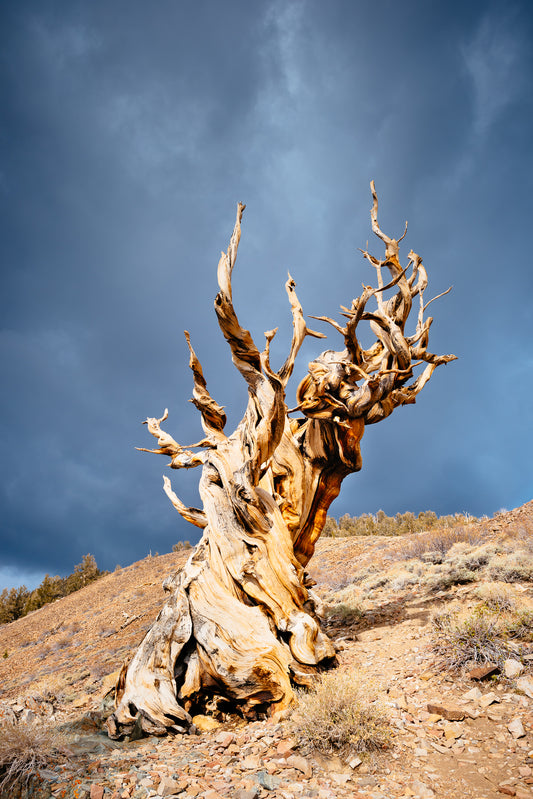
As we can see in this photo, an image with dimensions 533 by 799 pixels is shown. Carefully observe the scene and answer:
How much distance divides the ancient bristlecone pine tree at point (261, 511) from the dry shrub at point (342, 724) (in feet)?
3.75

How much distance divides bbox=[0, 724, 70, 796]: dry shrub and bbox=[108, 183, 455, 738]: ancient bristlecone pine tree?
1.34m

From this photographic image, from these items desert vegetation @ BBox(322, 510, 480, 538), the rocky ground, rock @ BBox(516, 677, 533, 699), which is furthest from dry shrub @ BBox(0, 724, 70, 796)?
desert vegetation @ BBox(322, 510, 480, 538)

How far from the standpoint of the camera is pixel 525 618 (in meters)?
4.35

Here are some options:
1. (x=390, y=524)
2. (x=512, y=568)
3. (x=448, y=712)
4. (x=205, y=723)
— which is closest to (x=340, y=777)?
(x=448, y=712)

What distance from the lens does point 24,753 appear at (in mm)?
3154

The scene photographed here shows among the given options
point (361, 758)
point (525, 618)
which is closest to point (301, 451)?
point (525, 618)

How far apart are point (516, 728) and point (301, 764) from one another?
5.26 ft

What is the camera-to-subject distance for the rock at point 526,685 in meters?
3.50

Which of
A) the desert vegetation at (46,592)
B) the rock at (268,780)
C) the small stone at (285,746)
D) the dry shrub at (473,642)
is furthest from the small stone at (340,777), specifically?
the desert vegetation at (46,592)

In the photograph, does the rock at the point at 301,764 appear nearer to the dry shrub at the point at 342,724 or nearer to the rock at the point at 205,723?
the dry shrub at the point at 342,724

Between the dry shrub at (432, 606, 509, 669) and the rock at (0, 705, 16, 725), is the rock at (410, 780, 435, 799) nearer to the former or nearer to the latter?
the dry shrub at (432, 606, 509, 669)

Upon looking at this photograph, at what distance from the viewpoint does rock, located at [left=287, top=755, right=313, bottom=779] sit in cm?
301

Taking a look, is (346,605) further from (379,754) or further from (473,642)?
(379,754)

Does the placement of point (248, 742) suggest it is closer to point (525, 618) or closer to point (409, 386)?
point (525, 618)
